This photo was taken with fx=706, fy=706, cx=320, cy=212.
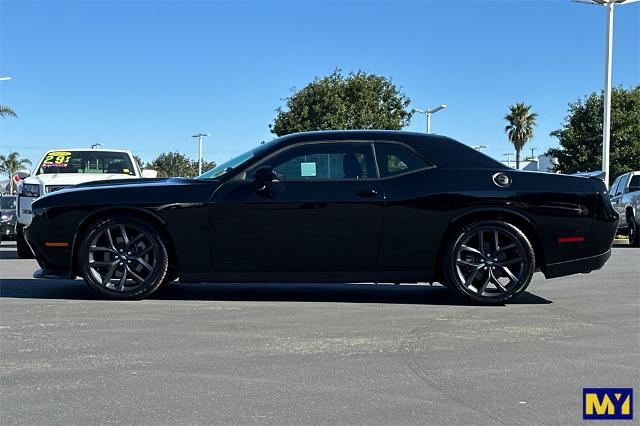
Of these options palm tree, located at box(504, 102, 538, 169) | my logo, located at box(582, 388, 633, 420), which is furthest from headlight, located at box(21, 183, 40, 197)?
palm tree, located at box(504, 102, 538, 169)

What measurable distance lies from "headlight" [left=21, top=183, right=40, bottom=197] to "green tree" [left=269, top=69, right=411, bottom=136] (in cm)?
2183

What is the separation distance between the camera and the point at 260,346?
15.2 feet

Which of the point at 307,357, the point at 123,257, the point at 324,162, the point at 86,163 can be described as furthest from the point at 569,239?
the point at 86,163

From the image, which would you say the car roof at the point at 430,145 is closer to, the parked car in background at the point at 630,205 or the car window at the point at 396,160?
the car window at the point at 396,160

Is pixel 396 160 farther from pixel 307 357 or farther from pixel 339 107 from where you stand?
pixel 339 107

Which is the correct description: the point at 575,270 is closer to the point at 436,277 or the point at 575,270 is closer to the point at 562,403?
the point at 436,277

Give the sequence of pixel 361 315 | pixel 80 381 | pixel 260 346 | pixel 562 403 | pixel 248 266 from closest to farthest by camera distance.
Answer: pixel 562 403 < pixel 80 381 < pixel 260 346 < pixel 361 315 < pixel 248 266

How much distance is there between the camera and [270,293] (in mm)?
6949

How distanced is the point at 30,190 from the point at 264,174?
631 cm

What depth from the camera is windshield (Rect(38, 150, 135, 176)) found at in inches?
466

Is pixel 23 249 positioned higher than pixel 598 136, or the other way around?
pixel 598 136

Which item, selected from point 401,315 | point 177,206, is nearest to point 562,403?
point 401,315

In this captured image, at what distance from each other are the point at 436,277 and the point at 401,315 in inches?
27.1

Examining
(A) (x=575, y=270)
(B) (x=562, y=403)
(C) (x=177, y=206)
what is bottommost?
(B) (x=562, y=403)
